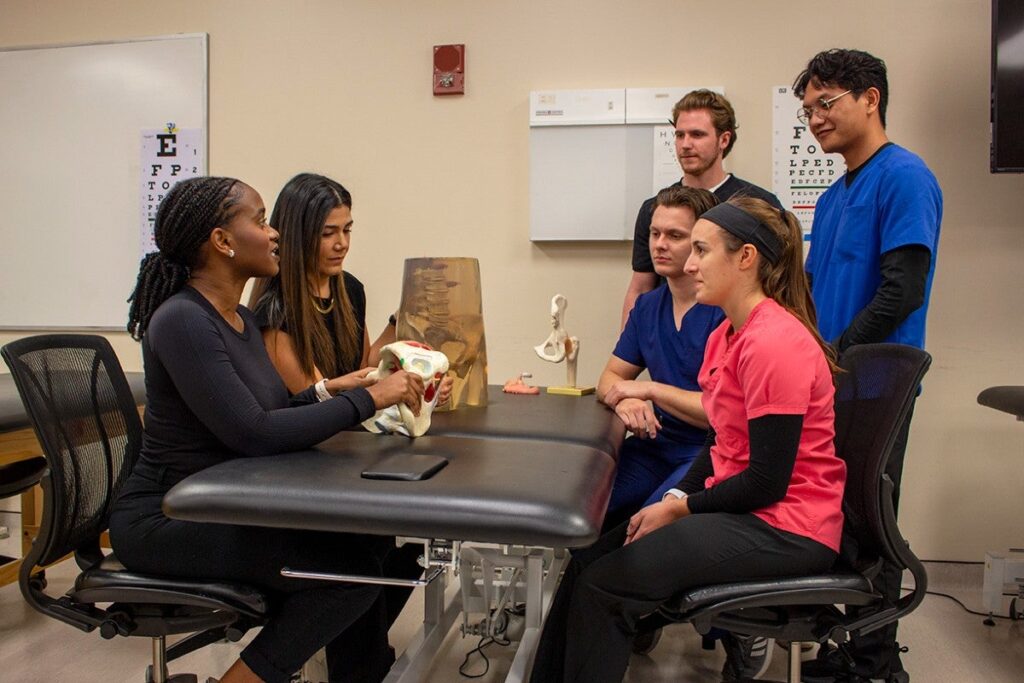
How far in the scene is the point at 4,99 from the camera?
3.37m

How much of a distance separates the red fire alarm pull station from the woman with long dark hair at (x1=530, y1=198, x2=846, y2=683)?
5.74 feet

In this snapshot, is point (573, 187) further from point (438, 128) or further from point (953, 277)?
point (953, 277)

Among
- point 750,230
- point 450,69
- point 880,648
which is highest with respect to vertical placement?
point 450,69

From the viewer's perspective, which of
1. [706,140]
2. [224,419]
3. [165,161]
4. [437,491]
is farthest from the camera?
[165,161]

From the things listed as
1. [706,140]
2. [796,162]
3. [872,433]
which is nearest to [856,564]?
[872,433]

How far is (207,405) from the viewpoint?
1.34m

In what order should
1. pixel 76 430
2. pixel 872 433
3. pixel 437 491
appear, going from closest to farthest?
1. pixel 437 491
2. pixel 872 433
3. pixel 76 430

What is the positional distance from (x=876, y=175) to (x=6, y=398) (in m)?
2.27

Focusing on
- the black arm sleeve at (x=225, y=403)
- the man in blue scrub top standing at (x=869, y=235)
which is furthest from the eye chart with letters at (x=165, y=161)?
the man in blue scrub top standing at (x=869, y=235)

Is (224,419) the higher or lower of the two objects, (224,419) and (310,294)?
the lower

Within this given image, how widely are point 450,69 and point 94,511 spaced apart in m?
1.99

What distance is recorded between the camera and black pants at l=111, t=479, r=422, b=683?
→ 136 cm

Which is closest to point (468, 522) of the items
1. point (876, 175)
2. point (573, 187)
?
point (876, 175)

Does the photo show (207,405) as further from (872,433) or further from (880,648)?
(880,648)
